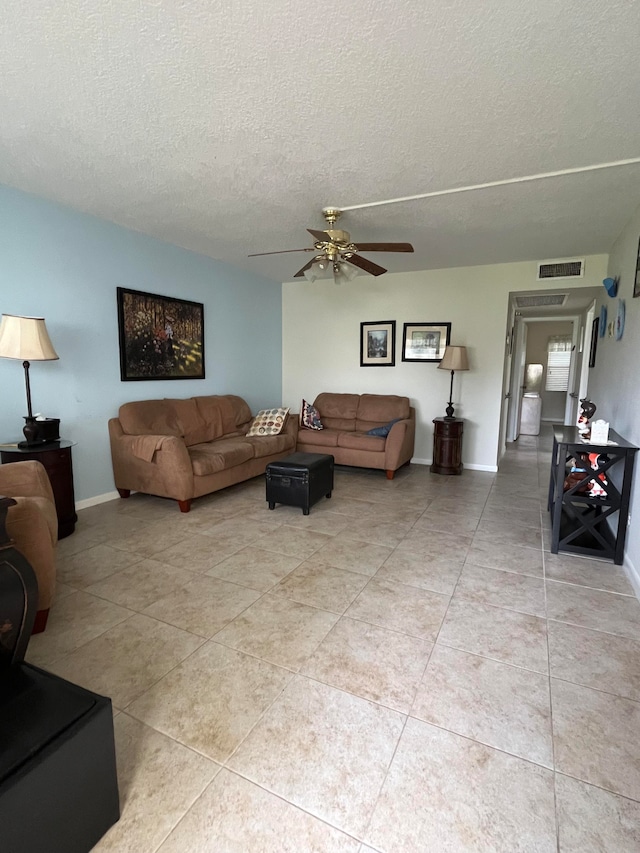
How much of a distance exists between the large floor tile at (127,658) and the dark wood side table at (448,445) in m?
3.76

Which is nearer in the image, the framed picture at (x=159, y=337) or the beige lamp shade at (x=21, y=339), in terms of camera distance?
the beige lamp shade at (x=21, y=339)

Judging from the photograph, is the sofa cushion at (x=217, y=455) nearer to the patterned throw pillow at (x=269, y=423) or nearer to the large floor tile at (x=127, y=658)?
the patterned throw pillow at (x=269, y=423)

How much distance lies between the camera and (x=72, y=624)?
2055mm

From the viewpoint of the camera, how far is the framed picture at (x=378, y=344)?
559 cm

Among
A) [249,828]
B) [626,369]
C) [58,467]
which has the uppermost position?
[626,369]

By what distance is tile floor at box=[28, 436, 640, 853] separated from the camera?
3.87 ft

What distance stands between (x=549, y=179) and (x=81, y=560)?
3842 mm

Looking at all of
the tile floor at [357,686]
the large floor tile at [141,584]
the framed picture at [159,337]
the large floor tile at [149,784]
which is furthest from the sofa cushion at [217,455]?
the large floor tile at [149,784]

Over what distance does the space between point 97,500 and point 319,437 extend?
8.06 feet

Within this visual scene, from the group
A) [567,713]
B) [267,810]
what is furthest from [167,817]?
[567,713]

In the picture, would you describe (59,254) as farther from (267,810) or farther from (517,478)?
(517,478)

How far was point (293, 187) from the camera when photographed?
113 inches

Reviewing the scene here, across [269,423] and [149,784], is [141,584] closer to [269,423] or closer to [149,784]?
[149,784]

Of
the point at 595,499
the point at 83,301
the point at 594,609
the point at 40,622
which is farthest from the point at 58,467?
the point at 595,499
